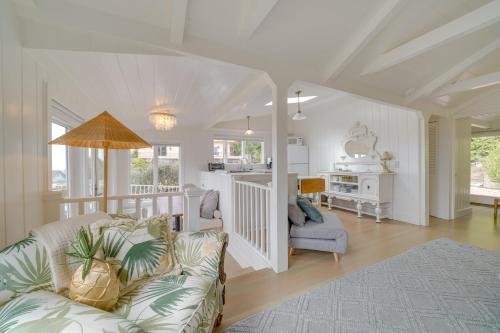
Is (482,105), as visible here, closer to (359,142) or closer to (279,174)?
(359,142)

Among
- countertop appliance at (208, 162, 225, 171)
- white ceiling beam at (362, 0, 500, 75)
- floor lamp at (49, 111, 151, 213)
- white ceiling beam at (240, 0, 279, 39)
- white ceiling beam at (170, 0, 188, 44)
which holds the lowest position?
countertop appliance at (208, 162, 225, 171)

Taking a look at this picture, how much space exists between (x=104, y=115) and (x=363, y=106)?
5012 millimetres

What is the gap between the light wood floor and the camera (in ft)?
6.10

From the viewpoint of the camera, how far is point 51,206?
5.76 feet

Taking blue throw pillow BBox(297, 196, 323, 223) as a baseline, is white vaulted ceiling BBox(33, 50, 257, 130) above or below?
above

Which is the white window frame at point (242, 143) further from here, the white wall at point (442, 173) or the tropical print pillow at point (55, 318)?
the tropical print pillow at point (55, 318)

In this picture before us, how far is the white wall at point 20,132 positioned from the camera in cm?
126

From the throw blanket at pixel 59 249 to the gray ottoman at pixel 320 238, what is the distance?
2.11 meters

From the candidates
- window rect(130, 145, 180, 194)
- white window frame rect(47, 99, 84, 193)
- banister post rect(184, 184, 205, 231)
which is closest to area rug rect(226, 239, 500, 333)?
banister post rect(184, 184, 205, 231)

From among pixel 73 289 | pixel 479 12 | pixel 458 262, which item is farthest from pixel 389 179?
pixel 73 289

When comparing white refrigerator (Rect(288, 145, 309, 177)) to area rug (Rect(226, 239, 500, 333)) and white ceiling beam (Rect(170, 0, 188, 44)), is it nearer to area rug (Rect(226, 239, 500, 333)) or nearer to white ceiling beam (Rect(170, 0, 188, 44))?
area rug (Rect(226, 239, 500, 333))

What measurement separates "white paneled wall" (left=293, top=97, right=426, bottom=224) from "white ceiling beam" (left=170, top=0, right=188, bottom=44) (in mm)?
3666

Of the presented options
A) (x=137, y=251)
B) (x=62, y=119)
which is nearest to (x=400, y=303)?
(x=137, y=251)

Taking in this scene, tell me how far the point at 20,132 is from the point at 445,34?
3.77m
